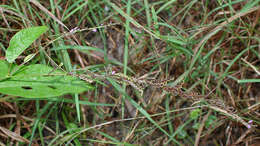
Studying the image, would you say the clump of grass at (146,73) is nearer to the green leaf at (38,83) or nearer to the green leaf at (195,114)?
the green leaf at (195,114)

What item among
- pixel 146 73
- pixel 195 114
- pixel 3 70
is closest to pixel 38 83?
pixel 3 70

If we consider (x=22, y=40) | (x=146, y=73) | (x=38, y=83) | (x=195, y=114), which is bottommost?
(x=195, y=114)

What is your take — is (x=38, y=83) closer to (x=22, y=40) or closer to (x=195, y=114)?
(x=22, y=40)

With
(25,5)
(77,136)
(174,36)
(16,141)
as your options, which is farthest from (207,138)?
(25,5)

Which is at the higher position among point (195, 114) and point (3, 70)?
point (3, 70)

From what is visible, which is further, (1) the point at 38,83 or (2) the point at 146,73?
(2) the point at 146,73

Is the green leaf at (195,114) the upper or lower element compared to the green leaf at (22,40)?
lower

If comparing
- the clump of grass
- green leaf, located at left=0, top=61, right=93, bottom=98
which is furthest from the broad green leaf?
the clump of grass

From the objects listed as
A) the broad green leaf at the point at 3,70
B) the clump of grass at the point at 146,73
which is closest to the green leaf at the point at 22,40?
the broad green leaf at the point at 3,70

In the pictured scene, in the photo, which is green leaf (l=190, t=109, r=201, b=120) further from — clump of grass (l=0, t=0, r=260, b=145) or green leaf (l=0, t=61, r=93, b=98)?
green leaf (l=0, t=61, r=93, b=98)
